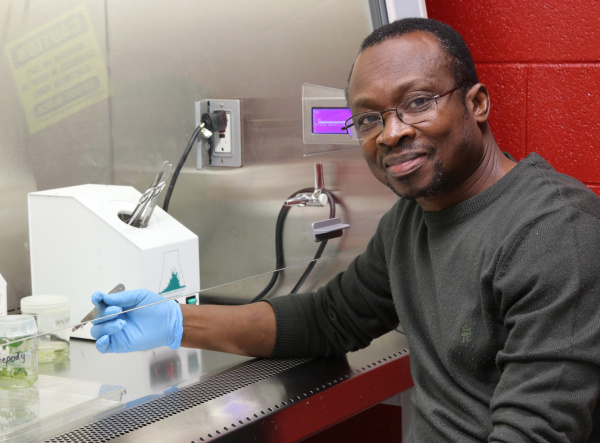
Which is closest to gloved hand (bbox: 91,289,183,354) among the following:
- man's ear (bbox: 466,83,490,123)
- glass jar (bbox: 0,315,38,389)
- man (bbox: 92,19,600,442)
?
man (bbox: 92,19,600,442)

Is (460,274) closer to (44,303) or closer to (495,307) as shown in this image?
(495,307)

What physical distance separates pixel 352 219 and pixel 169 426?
0.84 meters

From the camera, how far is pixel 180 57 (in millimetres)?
1545

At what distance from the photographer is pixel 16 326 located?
3.42ft

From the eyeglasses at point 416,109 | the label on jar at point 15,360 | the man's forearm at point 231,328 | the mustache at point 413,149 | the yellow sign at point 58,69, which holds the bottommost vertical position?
the man's forearm at point 231,328

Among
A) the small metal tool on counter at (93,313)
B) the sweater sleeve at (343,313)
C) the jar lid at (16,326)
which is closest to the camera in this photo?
the jar lid at (16,326)

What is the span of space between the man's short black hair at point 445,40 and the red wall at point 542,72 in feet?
2.68

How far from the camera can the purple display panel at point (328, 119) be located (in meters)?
1.77

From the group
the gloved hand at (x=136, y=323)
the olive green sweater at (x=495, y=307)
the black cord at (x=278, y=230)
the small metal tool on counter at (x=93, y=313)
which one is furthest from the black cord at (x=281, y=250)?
the small metal tool on counter at (x=93, y=313)

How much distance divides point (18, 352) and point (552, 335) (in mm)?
766

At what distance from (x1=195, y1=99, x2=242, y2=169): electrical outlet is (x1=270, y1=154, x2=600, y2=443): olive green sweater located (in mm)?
400

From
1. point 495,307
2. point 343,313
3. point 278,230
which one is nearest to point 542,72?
point 278,230

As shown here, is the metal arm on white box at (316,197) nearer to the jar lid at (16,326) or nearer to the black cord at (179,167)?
the black cord at (179,167)

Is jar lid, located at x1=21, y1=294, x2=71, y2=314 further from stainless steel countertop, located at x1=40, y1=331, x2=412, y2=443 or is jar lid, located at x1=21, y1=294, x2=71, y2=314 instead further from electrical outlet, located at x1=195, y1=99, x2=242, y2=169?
electrical outlet, located at x1=195, y1=99, x2=242, y2=169
